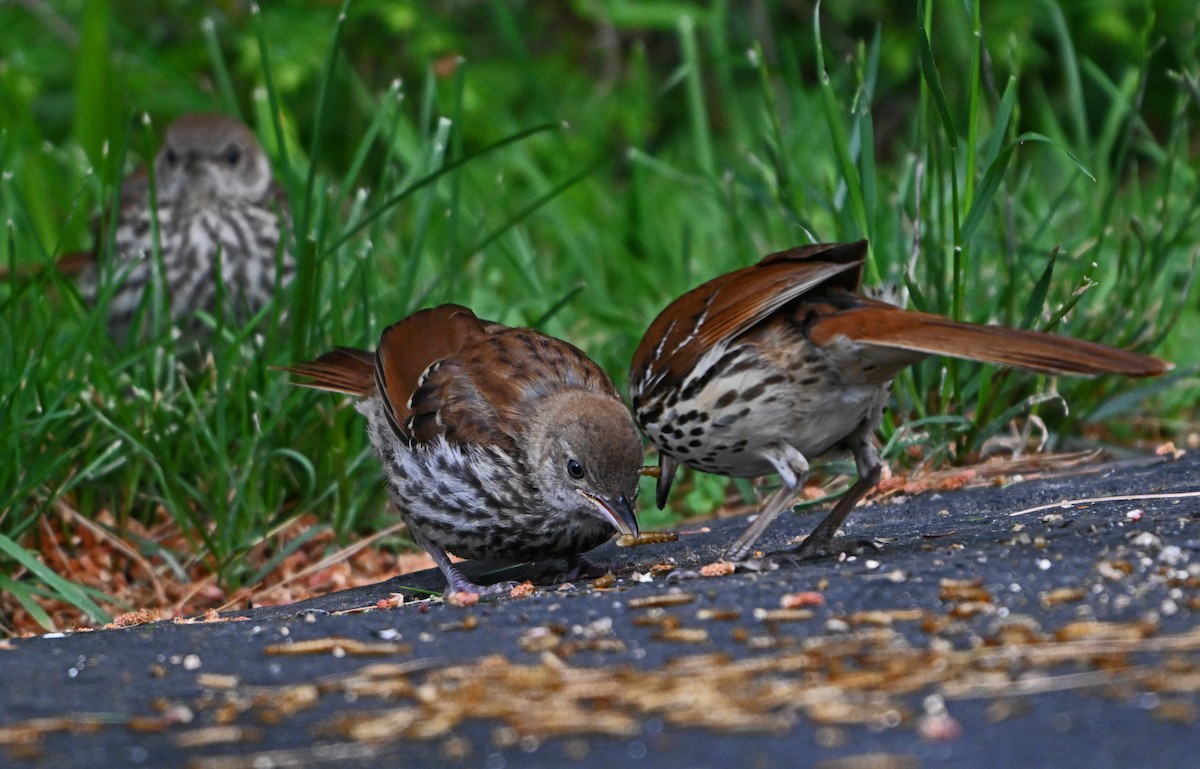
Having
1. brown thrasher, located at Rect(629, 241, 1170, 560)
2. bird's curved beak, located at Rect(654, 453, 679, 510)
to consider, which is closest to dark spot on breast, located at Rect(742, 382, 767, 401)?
brown thrasher, located at Rect(629, 241, 1170, 560)

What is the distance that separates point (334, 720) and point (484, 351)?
2047 millimetres

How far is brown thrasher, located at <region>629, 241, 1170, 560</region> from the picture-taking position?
12.3 ft

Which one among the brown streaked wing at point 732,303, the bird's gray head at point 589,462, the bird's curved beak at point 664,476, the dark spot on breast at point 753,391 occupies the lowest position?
the bird's curved beak at point 664,476

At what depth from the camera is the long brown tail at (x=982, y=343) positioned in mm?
3064

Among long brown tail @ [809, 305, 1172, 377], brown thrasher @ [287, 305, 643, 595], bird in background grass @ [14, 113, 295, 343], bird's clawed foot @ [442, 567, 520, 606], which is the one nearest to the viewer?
long brown tail @ [809, 305, 1172, 377]

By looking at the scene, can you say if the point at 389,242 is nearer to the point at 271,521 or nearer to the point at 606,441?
the point at 271,521

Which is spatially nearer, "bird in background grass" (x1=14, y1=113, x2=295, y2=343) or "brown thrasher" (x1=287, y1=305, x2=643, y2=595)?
"brown thrasher" (x1=287, y1=305, x2=643, y2=595)

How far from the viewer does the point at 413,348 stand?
4.61 meters

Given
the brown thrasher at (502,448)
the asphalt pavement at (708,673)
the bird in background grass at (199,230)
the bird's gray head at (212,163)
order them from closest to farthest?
1. the asphalt pavement at (708,673)
2. the brown thrasher at (502,448)
3. the bird in background grass at (199,230)
4. the bird's gray head at (212,163)

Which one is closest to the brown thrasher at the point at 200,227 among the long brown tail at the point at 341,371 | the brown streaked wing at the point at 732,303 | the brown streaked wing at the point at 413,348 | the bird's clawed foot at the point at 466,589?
the long brown tail at the point at 341,371

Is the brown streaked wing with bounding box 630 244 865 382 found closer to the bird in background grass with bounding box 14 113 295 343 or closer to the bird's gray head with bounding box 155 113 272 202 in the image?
the bird in background grass with bounding box 14 113 295 343

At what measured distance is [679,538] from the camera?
179 inches

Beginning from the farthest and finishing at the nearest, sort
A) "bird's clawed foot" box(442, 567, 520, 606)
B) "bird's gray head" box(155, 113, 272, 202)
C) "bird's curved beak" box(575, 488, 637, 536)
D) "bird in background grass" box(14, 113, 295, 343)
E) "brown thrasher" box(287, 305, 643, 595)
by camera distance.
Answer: "bird's gray head" box(155, 113, 272, 202) < "bird in background grass" box(14, 113, 295, 343) < "brown thrasher" box(287, 305, 643, 595) < "bird's curved beak" box(575, 488, 637, 536) < "bird's clawed foot" box(442, 567, 520, 606)

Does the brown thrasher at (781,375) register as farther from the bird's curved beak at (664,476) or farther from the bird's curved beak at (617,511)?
the bird's curved beak at (664,476)
